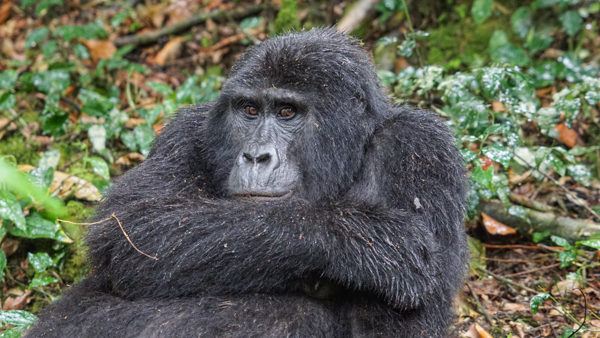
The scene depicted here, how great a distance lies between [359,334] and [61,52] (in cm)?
674

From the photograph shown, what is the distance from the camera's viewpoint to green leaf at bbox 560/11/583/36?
27.2 feet

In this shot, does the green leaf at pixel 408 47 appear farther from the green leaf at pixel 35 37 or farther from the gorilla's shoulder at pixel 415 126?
the green leaf at pixel 35 37

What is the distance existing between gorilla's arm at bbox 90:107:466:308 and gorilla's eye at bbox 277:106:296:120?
0.50 metres

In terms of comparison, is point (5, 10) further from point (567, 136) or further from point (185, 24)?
point (567, 136)

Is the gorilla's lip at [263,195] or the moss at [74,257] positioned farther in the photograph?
the moss at [74,257]

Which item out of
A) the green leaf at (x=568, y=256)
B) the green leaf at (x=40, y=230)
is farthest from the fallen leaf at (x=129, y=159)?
the green leaf at (x=568, y=256)

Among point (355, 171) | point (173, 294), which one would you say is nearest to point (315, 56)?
point (355, 171)

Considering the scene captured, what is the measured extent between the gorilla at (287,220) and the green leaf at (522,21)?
4.20 metres

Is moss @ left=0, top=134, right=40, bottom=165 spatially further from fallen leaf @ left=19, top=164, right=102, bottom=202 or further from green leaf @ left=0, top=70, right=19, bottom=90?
fallen leaf @ left=19, top=164, right=102, bottom=202

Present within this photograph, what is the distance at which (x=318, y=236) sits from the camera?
404 centimetres

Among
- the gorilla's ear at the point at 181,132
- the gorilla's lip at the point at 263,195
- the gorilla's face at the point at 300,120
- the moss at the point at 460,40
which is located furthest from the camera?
the moss at the point at 460,40

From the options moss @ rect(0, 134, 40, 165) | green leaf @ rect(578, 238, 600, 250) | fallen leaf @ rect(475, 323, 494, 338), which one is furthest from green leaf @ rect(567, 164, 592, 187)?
moss @ rect(0, 134, 40, 165)

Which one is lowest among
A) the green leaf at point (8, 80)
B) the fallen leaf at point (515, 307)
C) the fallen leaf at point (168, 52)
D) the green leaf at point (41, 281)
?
the fallen leaf at point (515, 307)

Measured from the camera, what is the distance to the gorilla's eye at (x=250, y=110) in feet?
15.4
